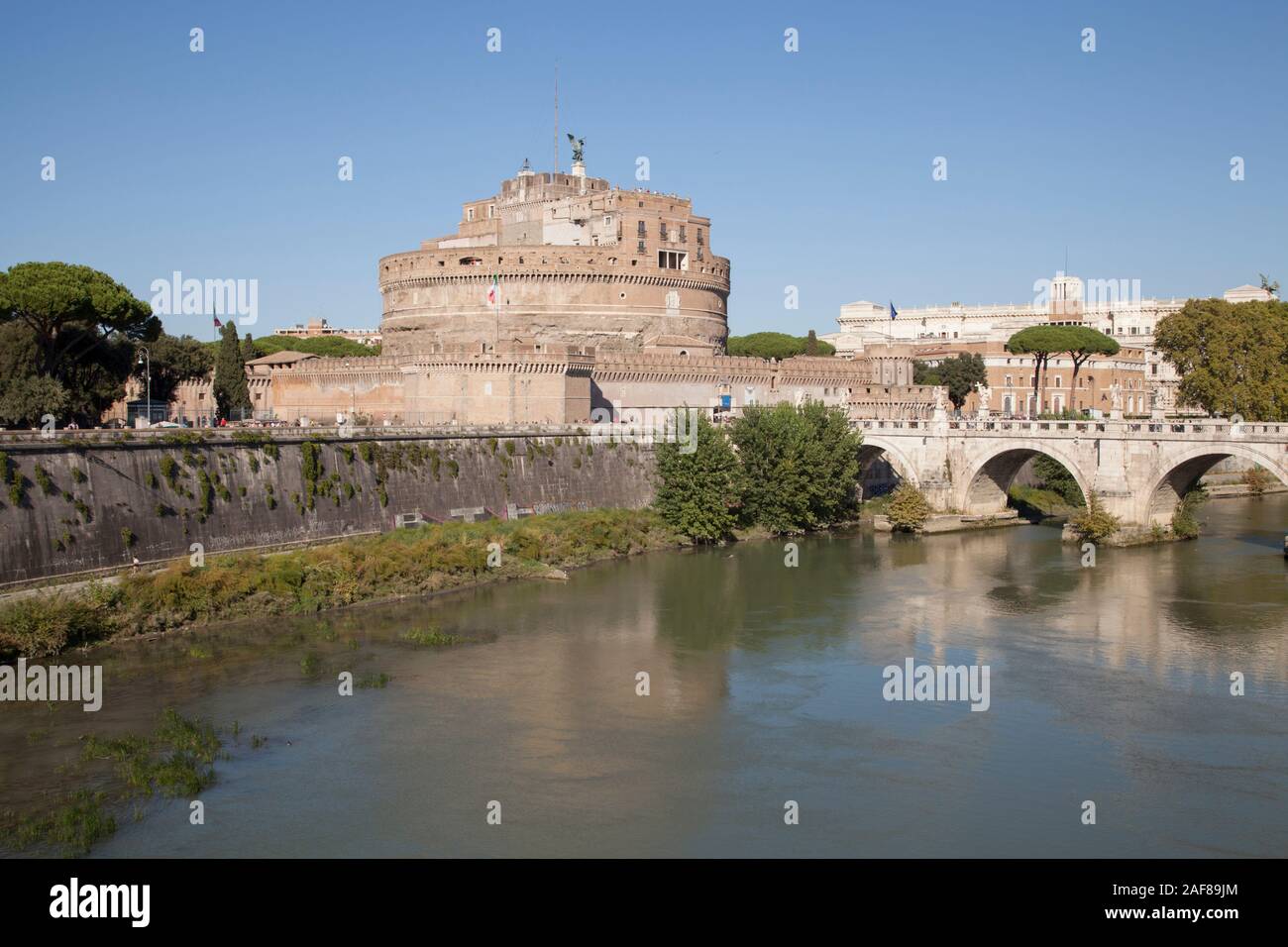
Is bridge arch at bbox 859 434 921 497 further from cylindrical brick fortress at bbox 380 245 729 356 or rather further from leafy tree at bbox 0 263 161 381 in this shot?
leafy tree at bbox 0 263 161 381

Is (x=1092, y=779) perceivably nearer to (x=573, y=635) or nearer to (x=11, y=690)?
(x=573, y=635)

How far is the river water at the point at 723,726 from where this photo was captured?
40.8ft

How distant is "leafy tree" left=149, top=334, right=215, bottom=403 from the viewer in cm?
3578

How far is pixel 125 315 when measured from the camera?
29.0 meters

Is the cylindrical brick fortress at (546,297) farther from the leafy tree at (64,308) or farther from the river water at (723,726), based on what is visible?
the river water at (723,726)

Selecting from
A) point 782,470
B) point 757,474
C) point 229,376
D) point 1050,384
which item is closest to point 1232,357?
point 782,470

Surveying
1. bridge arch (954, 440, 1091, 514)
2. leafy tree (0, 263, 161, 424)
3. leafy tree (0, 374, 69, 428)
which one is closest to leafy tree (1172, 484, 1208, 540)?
bridge arch (954, 440, 1091, 514)

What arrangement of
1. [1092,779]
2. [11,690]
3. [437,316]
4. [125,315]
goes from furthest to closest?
1. [437,316]
2. [125,315]
3. [11,690]
4. [1092,779]

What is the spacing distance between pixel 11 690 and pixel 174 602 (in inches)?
144

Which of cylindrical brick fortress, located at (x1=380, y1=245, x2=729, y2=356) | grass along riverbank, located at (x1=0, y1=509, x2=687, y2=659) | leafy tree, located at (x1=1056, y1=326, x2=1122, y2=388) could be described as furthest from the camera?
leafy tree, located at (x1=1056, y1=326, x2=1122, y2=388)

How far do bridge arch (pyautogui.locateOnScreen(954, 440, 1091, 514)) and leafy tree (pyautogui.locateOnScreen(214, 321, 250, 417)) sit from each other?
871 inches

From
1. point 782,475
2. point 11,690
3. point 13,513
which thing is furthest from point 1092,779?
point 782,475

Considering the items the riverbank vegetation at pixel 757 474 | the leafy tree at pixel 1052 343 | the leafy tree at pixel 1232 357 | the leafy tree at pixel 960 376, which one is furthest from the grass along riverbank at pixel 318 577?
the leafy tree at pixel 1052 343

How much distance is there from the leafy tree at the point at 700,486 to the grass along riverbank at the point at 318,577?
803 millimetres
